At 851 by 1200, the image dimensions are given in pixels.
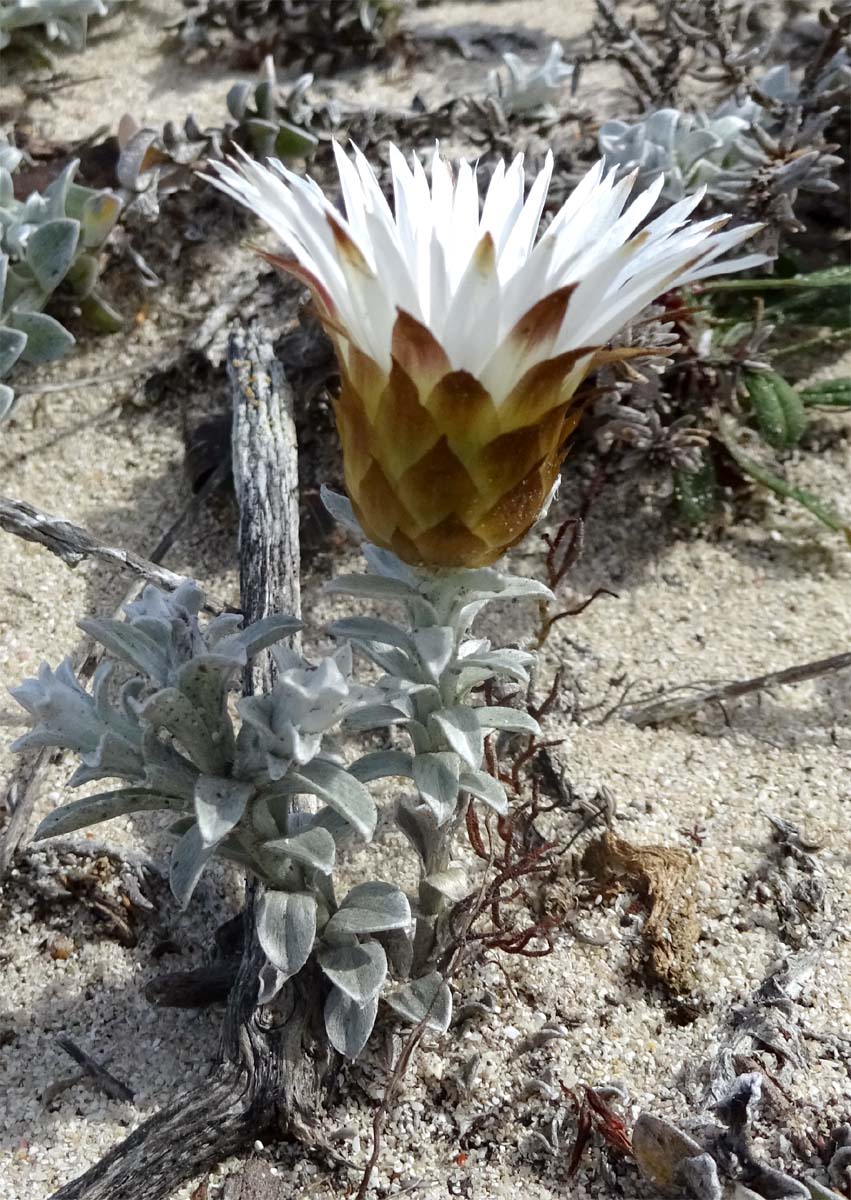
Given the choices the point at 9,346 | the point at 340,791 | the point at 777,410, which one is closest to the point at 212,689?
the point at 340,791

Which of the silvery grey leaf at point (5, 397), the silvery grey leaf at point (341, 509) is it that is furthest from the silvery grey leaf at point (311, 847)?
the silvery grey leaf at point (5, 397)

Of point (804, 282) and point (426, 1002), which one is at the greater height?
point (804, 282)

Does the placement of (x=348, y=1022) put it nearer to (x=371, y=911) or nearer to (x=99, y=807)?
(x=371, y=911)

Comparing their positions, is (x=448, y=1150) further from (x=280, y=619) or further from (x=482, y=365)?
(x=482, y=365)

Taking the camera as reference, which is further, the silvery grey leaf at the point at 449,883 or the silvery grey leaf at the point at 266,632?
the silvery grey leaf at the point at 449,883

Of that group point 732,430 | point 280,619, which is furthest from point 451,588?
point 732,430

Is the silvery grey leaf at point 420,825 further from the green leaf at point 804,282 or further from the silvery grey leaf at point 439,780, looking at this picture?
the green leaf at point 804,282
